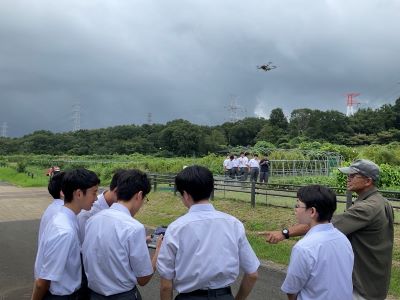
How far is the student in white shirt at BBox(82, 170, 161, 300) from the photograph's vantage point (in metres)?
2.76

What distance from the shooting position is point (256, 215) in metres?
11.5

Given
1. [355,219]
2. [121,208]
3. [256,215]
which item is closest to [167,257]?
[121,208]

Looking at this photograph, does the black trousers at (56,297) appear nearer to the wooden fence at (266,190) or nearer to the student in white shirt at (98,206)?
the student in white shirt at (98,206)

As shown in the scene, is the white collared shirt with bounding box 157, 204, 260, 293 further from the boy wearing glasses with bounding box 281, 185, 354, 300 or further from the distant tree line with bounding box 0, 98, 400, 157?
the distant tree line with bounding box 0, 98, 400, 157

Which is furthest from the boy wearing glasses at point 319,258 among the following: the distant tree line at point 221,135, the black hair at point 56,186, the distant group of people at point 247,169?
the distant tree line at point 221,135

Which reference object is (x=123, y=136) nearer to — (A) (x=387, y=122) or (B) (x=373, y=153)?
(A) (x=387, y=122)

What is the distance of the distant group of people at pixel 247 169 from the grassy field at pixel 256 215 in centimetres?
534

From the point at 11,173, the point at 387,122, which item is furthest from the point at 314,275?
the point at 387,122

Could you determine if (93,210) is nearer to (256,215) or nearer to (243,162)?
(256,215)

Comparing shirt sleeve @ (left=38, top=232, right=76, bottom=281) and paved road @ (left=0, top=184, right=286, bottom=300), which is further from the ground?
shirt sleeve @ (left=38, top=232, right=76, bottom=281)

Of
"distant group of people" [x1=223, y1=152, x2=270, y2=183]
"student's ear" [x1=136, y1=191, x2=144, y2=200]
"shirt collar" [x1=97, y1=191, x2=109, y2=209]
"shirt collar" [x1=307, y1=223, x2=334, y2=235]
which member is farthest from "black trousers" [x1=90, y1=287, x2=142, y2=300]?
"distant group of people" [x1=223, y1=152, x2=270, y2=183]

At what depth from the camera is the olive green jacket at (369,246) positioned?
313 cm

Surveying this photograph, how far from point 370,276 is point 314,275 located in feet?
2.43

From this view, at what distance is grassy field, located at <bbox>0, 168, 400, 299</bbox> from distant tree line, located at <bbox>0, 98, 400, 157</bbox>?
37.8 m
